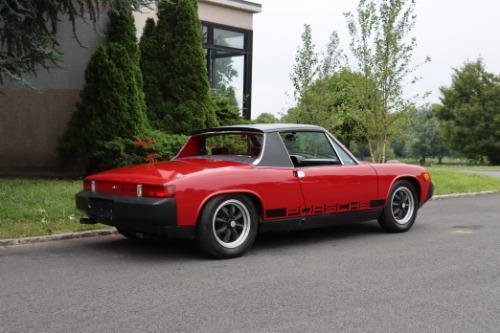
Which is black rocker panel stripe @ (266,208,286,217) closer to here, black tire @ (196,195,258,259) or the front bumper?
black tire @ (196,195,258,259)

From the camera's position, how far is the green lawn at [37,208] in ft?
24.6

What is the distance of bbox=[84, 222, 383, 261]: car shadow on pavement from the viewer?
640 cm

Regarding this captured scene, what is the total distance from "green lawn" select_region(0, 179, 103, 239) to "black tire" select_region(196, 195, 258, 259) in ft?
7.76

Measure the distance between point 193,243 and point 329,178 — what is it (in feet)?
5.87

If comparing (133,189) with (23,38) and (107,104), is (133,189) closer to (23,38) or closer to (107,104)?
(23,38)

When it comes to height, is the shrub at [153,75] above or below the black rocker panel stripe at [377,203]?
above

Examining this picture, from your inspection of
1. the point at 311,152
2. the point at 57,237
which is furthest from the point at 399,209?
the point at 57,237

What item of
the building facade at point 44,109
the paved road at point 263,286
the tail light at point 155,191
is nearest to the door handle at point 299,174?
the paved road at point 263,286

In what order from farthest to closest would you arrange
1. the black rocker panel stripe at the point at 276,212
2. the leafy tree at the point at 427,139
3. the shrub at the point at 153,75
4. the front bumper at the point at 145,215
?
the leafy tree at the point at 427,139 < the shrub at the point at 153,75 < the black rocker panel stripe at the point at 276,212 < the front bumper at the point at 145,215

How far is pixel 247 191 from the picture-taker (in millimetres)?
6281

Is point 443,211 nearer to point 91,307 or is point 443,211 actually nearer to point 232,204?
point 232,204

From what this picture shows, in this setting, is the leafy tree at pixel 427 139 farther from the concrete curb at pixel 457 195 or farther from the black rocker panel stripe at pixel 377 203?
the black rocker panel stripe at pixel 377 203

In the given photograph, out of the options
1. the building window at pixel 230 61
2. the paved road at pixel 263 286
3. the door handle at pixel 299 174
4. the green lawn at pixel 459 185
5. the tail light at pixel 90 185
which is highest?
the building window at pixel 230 61

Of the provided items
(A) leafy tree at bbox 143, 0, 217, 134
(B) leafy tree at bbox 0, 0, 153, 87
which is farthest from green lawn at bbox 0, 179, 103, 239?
(A) leafy tree at bbox 143, 0, 217, 134
